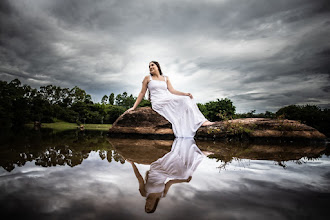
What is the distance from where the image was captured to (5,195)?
41.5 inches

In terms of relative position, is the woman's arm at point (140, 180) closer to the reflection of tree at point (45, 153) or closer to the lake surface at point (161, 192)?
the lake surface at point (161, 192)

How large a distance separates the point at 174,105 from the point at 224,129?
199cm

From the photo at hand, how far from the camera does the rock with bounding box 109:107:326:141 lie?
5270 millimetres

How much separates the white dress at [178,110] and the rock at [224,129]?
0.30 m

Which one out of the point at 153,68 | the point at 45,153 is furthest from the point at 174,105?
the point at 45,153

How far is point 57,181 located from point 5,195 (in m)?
0.34

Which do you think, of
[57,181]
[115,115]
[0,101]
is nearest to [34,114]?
[0,101]

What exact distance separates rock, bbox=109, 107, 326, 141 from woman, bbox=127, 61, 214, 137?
300 mm

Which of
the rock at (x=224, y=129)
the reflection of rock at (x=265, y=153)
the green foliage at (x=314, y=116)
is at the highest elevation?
the green foliage at (x=314, y=116)

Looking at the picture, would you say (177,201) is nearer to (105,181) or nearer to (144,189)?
(144,189)

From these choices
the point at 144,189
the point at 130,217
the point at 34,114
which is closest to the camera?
the point at 130,217

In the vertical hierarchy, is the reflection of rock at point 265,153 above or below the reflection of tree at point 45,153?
above

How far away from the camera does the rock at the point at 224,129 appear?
17.3ft

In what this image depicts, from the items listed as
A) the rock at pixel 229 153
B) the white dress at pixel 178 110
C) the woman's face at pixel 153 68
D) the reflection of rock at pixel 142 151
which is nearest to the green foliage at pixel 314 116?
the white dress at pixel 178 110
